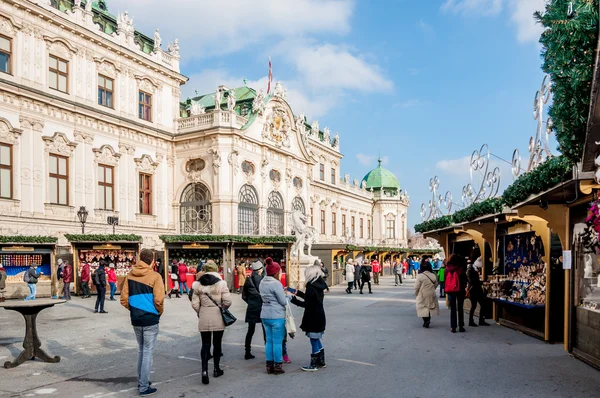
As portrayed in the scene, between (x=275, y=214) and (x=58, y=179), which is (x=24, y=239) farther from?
(x=275, y=214)

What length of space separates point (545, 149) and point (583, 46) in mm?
4483

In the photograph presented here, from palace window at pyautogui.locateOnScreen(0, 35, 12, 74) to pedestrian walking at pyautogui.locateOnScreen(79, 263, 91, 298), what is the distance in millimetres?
10435

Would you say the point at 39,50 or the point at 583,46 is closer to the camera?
the point at 583,46

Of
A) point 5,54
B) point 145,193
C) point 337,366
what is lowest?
point 337,366

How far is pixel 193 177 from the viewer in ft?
111

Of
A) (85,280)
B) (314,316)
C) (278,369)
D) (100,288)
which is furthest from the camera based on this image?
(85,280)

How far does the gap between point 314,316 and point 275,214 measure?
100 feet

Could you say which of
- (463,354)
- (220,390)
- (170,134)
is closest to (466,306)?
(463,354)

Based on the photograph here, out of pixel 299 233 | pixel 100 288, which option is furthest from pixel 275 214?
pixel 100 288

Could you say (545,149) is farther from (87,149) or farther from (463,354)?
(87,149)

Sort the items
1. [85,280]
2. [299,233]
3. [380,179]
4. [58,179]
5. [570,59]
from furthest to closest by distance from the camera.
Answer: [380,179] → [299,233] → [58,179] → [85,280] → [570,59]

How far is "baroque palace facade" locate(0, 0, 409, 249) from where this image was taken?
25156mm

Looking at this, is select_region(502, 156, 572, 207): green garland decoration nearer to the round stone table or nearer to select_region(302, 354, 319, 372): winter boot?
select_region(302, 354, 319, 372): winter boot

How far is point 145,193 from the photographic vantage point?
3294 cm
